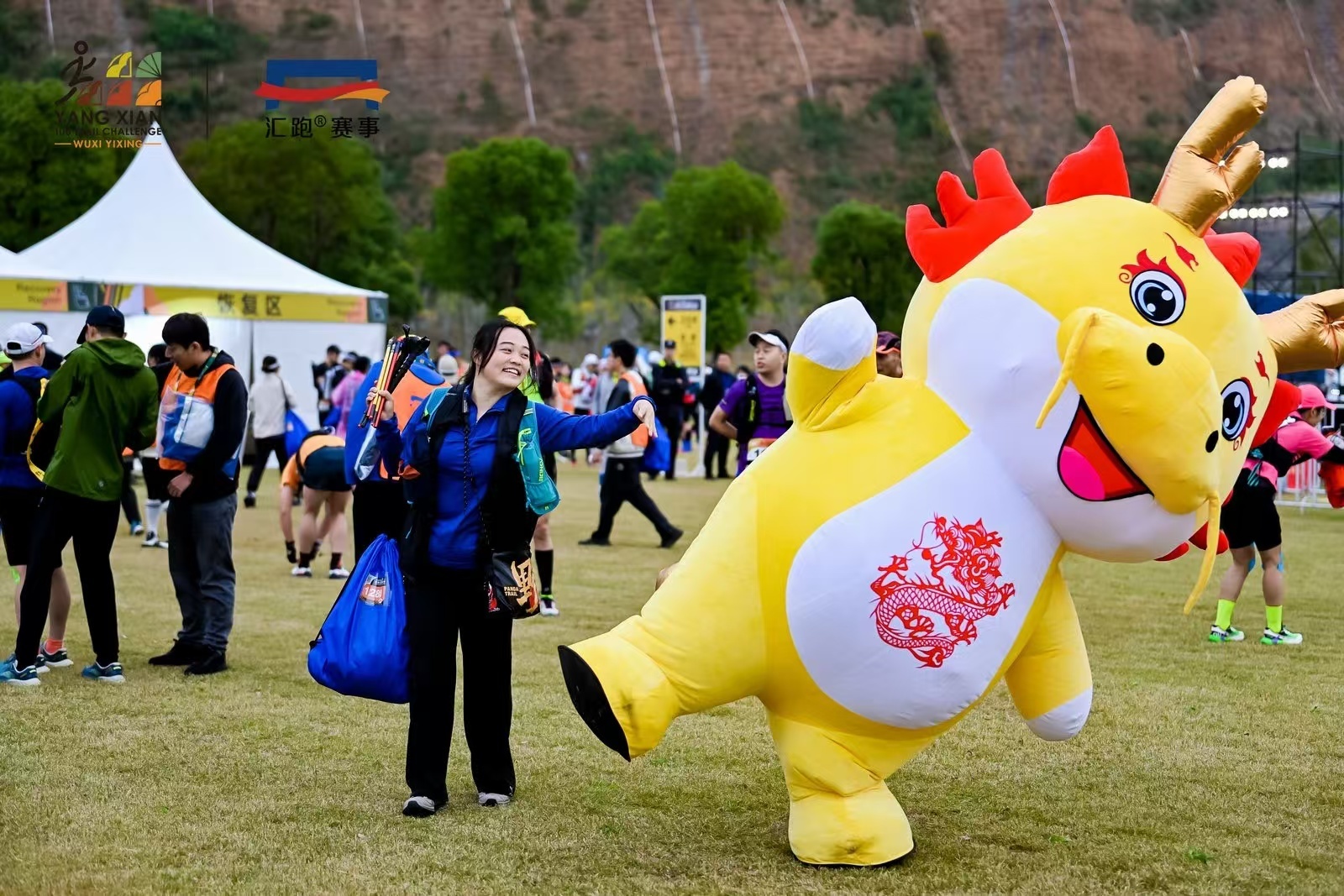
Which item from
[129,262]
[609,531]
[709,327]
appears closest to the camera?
[609,531]

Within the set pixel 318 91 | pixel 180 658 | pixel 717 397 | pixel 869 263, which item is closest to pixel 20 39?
pixel 869 263

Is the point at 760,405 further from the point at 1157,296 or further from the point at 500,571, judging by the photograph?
the point at 1157,296

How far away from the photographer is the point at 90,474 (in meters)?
7.18

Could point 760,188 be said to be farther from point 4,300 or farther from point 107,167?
point 4,300

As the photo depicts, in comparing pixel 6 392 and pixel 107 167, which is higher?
pixel 107 167

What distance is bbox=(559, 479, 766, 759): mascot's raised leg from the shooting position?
4.28 meters

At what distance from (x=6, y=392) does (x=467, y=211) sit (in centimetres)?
4787

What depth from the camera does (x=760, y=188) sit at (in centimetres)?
5606

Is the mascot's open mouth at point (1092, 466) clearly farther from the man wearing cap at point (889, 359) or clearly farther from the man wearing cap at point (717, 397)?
the man wearing cap at point (717, 397)

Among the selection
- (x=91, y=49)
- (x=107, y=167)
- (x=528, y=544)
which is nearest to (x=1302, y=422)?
(x=528, y=544)

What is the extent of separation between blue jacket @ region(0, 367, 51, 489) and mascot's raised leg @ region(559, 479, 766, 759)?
4.63 meters

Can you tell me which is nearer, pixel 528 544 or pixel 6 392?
pixel 528 544

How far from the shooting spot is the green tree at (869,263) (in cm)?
5294

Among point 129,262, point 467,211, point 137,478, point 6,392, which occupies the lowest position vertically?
point 137,478
